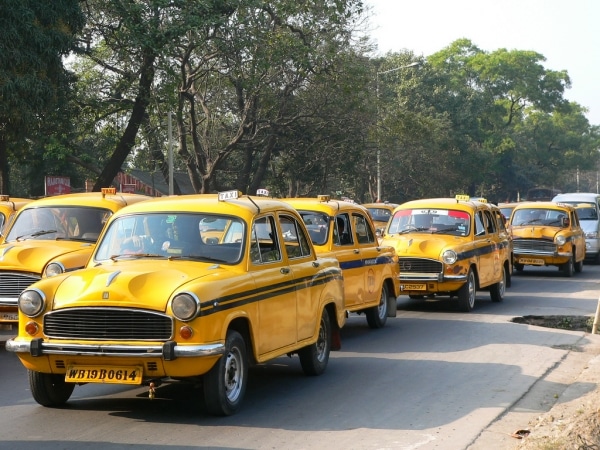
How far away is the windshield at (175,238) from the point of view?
877 cm

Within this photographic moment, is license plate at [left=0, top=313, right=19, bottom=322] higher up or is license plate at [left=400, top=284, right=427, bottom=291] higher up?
license plate at [left=0, top=313, right=19, bottom=322]

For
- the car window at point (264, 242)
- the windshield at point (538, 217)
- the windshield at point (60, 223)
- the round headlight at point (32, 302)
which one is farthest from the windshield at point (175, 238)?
the windshield at point (538, 217)

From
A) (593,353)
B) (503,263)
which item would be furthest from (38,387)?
(503,263)

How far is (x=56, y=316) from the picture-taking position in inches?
312

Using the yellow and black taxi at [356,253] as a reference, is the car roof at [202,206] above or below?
above

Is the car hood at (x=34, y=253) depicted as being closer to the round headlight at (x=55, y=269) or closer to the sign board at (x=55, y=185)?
the round headlight at (x=55, y=269)

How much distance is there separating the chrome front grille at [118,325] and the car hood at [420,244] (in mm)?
9553

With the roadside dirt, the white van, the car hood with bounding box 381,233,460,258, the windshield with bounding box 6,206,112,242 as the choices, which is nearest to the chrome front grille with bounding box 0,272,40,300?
the windshield with bounding box 6,206,112,242

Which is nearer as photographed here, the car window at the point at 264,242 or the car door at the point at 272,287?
the car door at the point at 272,287

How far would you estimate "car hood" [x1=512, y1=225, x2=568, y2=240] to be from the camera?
84.9 ft

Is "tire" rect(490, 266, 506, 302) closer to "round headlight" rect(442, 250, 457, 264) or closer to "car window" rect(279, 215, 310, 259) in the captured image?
"round headlight" rect(442, 250, 457, 264)

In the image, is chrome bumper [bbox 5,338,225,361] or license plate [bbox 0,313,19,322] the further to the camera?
license plate [bbox 0,313,19,322]

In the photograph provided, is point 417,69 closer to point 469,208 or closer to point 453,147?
point 453,147

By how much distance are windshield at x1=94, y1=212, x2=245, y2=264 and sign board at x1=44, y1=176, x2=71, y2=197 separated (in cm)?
1906
